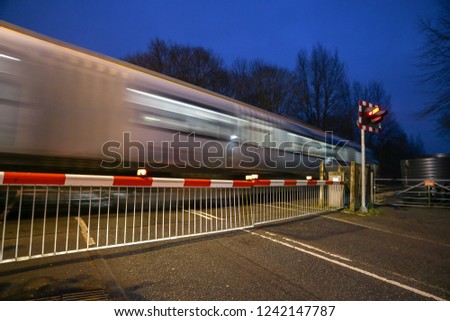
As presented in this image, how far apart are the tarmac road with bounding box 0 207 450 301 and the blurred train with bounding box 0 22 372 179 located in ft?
8.97

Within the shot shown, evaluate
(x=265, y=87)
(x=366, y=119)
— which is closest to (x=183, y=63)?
(x=265, y=87)

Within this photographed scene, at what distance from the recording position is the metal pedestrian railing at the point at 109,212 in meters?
3.10

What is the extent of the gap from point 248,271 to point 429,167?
10.4 meters

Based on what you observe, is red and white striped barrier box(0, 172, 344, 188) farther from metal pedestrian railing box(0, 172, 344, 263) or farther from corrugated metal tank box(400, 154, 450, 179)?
corrugated metal tank box(400, 154, 450, 179)

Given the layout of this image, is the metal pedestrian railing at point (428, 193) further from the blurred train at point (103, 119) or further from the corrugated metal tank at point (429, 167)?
the blurred train at point (103, 119)

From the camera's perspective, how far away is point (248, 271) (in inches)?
116

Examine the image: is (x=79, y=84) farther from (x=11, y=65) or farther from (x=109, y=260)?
(x=109, y=260)

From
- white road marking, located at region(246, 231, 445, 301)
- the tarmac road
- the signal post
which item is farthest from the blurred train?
white road marking, located at region(246, 231, 445, 301)

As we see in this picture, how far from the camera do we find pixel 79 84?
534 cm

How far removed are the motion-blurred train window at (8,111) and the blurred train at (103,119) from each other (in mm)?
13

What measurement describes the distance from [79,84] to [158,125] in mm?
1920

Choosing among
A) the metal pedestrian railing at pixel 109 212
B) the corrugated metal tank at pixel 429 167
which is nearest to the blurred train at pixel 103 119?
the metal pedestrian railing at pixel 109 212

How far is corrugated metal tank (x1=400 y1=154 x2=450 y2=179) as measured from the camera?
31.6 ft

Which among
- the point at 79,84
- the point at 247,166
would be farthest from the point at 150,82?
the point at 247,166
